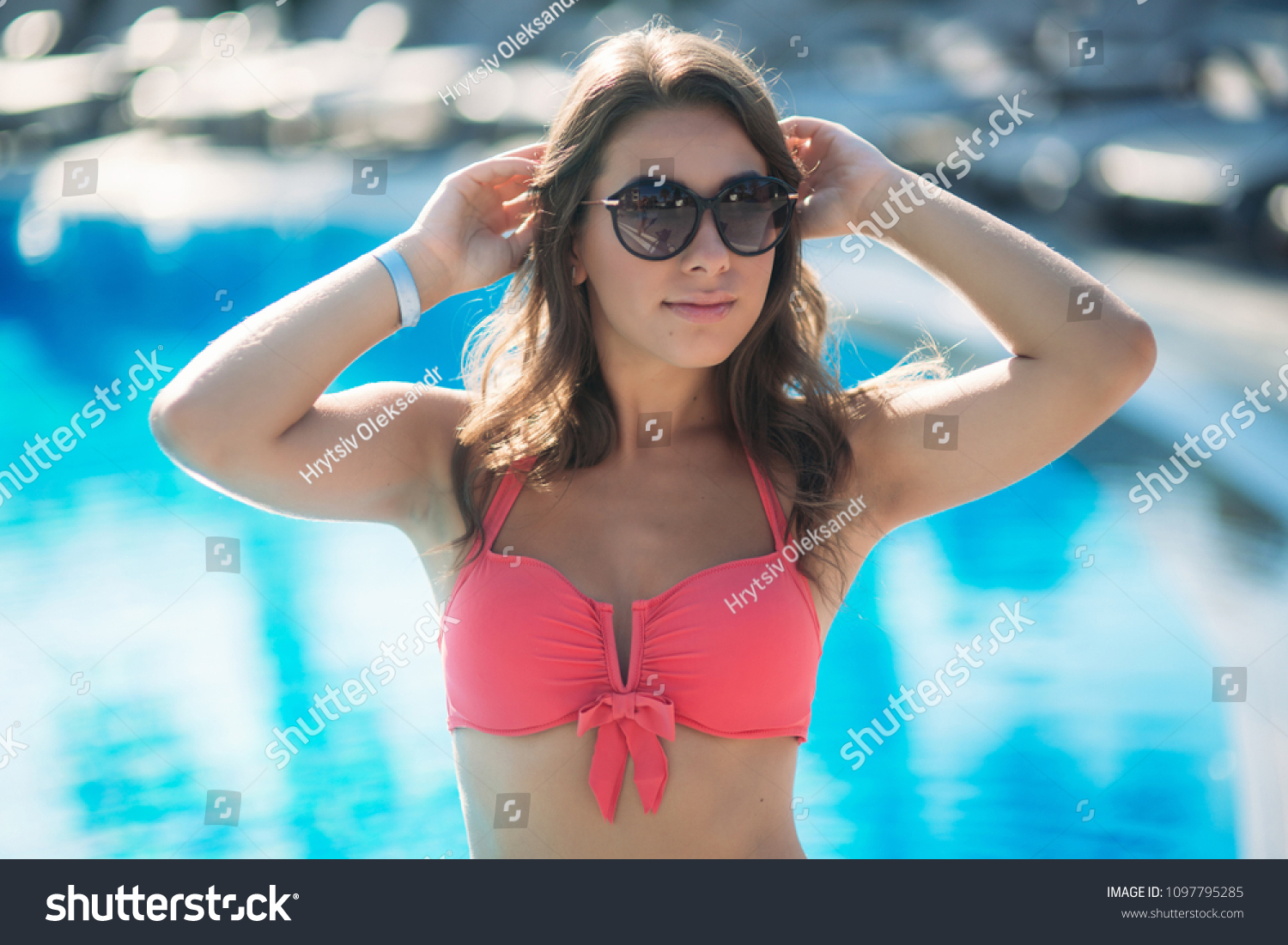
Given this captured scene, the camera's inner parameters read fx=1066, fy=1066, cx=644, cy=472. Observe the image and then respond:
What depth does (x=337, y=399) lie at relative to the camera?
75.6 inches

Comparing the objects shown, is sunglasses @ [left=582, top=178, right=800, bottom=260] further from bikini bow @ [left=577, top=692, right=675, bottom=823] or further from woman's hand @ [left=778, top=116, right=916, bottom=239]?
bikini bow @ [left=577, top=692, right=675, bottom=823]

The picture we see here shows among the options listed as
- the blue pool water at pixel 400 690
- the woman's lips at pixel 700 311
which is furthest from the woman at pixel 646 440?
the blue pool water at pixel 400 690

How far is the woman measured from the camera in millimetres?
1820

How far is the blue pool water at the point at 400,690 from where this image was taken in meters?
3.97

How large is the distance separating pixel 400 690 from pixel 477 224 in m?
3.14

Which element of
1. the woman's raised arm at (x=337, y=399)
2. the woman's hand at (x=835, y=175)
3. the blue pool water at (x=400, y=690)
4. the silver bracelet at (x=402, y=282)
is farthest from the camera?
the blue pool water at (x=400, y=690)

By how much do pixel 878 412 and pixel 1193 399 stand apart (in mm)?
4312

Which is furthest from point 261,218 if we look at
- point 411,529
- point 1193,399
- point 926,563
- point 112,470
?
point 411,529

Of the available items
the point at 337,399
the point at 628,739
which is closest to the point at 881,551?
the point at 628,739

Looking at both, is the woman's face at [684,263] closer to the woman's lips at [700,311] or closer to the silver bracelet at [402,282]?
the woman's lips at [700,311]

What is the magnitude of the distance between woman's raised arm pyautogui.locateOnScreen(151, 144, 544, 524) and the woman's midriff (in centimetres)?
51

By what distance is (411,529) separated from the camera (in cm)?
206
